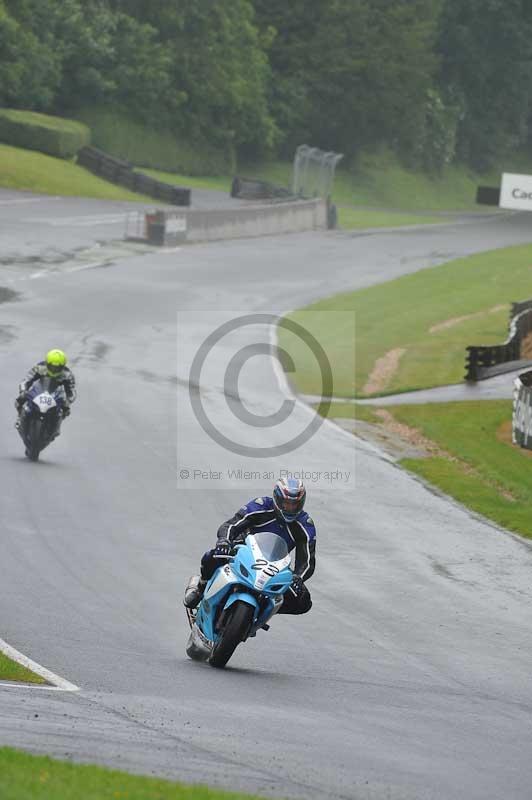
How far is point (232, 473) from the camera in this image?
980 inches

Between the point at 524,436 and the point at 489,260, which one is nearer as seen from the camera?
the point at 524,436

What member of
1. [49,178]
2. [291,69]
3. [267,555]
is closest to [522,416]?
[267,555]

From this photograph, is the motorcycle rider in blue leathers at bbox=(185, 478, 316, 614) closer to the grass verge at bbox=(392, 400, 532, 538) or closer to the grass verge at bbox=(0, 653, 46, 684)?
the grass verge at bbox=(0, 653, 46, 684)

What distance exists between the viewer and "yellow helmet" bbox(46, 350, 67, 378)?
76.6ft

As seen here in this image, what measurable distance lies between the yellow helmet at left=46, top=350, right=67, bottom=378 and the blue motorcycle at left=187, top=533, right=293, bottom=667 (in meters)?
10.4

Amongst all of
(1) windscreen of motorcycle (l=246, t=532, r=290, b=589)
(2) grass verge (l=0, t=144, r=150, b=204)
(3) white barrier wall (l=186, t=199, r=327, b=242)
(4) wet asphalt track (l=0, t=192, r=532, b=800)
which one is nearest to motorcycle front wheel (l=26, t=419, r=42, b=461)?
(4) wet asphalt track (l=0, t=192, r=532, b=800)

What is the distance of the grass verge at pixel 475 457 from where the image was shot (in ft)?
80.9

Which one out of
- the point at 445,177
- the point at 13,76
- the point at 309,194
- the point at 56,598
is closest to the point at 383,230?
the point at 309,194

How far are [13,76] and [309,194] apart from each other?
16.7m

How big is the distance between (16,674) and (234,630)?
1932mm

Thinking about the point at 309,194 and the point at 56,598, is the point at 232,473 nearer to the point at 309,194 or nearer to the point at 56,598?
the point at 56,598

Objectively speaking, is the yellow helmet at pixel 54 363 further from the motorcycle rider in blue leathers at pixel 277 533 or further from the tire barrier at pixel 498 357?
the tire barrier at pixel 498 357

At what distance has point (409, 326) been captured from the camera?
159 ft

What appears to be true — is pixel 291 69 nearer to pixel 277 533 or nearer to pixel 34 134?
pixel 34 134
